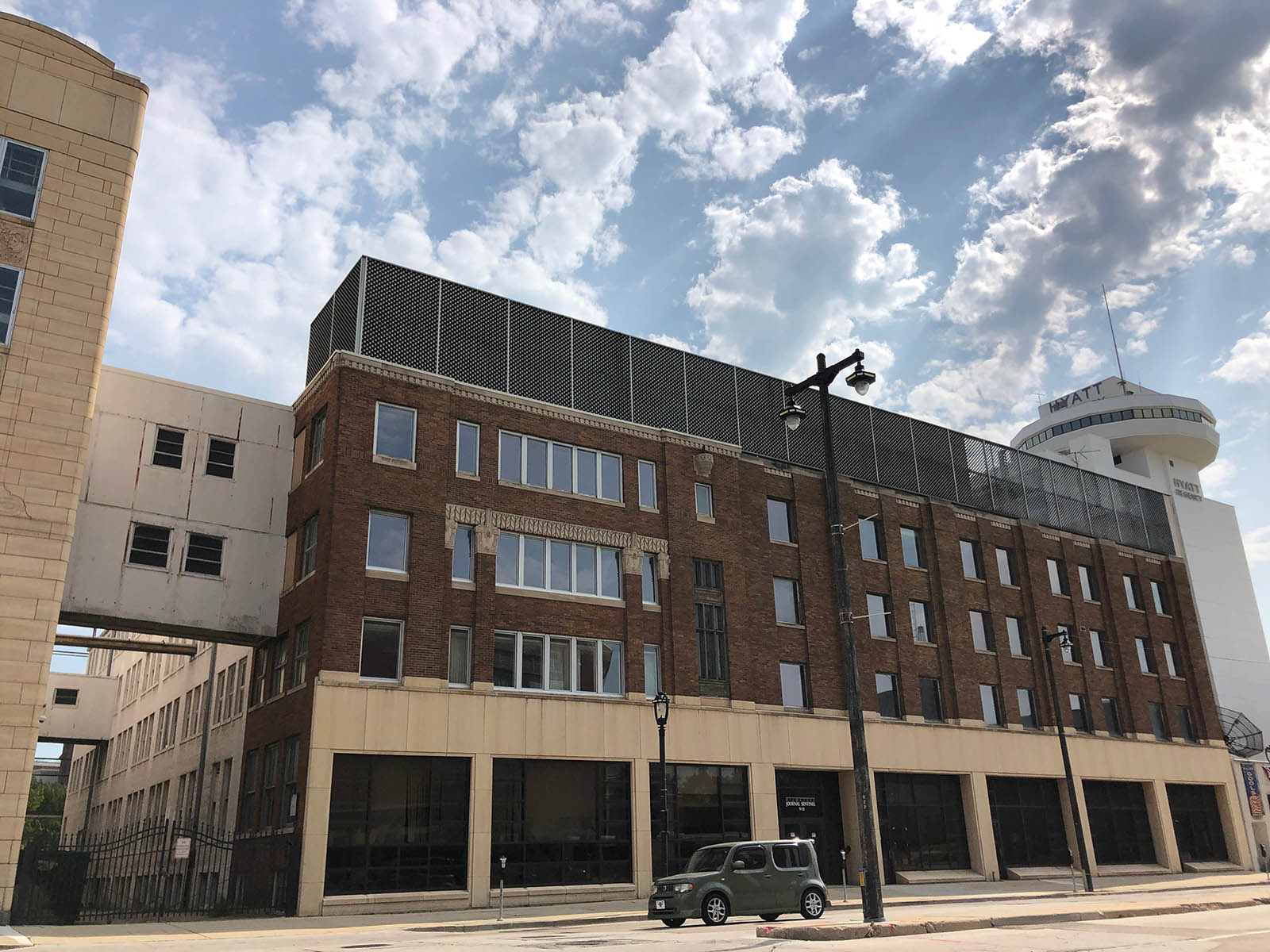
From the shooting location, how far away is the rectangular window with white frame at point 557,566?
31.7 meters

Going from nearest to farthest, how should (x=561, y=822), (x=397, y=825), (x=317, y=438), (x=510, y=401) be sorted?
(x=397, y=825) → (x=561, y=822) → (x=317, y=438) → (x=510, y=401)

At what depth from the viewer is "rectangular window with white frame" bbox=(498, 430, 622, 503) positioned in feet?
108

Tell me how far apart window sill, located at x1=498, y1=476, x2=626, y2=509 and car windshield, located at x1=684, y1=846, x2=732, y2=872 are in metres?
13.1

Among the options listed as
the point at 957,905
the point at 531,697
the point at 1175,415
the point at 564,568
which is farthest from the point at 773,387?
the point at 1175,415

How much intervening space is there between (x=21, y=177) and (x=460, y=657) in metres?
17.1

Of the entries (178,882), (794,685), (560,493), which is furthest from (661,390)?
(178,882)

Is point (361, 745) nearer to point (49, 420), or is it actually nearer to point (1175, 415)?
point (49, 420)

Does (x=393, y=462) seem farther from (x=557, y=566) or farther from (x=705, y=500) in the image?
(x=705, y=500)

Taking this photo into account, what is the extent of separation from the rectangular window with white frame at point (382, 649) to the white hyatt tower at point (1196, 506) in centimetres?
4402

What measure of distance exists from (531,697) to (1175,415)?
51600 millimetres

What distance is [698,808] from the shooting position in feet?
107

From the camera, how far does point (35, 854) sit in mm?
21297

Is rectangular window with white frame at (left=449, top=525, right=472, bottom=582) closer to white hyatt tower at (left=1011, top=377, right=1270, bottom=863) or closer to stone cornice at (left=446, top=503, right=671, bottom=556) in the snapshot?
stone cornice at (left=446, top=503, right=671, bottom=556)

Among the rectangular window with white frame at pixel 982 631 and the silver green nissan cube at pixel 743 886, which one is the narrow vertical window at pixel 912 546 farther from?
the silver green nissan cube at pixel 743 886
